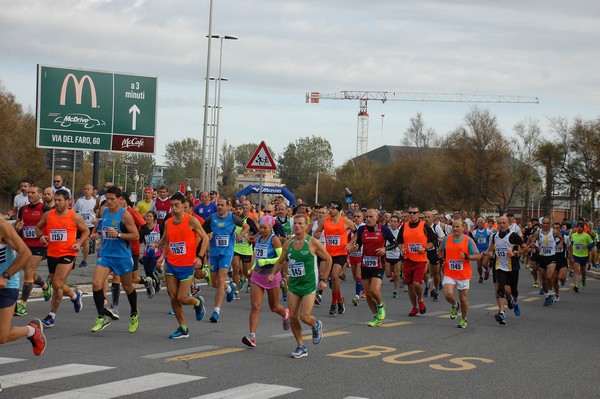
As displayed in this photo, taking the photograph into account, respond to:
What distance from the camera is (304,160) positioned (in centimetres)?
15500

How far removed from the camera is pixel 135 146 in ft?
90.3

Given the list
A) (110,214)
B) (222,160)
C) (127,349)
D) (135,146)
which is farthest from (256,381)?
(222,160)

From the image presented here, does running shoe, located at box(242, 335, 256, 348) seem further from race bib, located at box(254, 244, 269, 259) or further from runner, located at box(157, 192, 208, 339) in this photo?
race bib, located at box(254, 244, 269, 259)

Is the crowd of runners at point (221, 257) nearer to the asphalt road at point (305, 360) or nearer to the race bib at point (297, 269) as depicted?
the race bib at point (297, 269)

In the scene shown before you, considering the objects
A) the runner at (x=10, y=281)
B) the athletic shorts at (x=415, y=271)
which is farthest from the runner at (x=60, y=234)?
the athletic shorts at (x=415, y=271)

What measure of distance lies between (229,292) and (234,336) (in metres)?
3.72

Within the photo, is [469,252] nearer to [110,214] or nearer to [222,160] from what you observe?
[110,214]

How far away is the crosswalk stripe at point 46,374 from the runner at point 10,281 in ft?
0.91

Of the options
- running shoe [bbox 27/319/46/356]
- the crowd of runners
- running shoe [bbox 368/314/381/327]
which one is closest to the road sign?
the crowd of runners

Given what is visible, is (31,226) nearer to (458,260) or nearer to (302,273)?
(302,273)

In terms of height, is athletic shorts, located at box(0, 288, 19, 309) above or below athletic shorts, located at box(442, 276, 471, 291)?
above

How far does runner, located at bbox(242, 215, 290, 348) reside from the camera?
12.1 metres

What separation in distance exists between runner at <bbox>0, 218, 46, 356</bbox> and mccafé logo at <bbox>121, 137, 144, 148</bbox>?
18426 mm

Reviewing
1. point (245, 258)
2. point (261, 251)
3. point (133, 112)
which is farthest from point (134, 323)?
point (133, 112)
